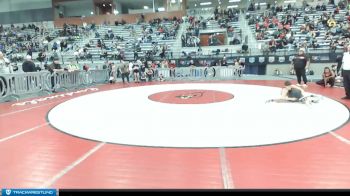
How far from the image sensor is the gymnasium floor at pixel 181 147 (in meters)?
3.31

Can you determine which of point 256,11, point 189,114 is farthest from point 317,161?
point 256,11

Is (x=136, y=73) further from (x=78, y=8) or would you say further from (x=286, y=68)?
(x=78, y=8)

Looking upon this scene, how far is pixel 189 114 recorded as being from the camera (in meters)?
6.51

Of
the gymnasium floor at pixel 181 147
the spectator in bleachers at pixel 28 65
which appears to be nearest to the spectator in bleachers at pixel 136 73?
the spectator in bleachers at pixel 28 65

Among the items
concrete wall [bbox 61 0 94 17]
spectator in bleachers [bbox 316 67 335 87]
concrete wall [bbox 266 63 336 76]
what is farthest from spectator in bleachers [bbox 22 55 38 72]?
concrete wall [bbox 61 0 94 17]

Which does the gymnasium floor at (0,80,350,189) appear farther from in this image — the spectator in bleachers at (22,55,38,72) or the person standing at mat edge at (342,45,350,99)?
the spectator in bleachers at (22,55,38,72)

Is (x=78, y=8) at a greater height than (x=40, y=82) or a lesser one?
greater

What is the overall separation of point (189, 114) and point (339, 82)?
315 inches

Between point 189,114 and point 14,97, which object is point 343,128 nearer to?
point 189,114

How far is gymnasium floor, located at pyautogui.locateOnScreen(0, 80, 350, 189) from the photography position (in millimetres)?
3311

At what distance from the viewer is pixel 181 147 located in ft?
14.3

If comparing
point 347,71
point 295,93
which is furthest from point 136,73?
point 347,71

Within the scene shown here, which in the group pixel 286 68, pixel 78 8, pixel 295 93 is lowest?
pixel 295 93

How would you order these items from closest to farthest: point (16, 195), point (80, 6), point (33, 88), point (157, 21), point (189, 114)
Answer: point (16, 195) < point (189, 114) < point (33, 88) < point (157, 21) < point (80, 6)
